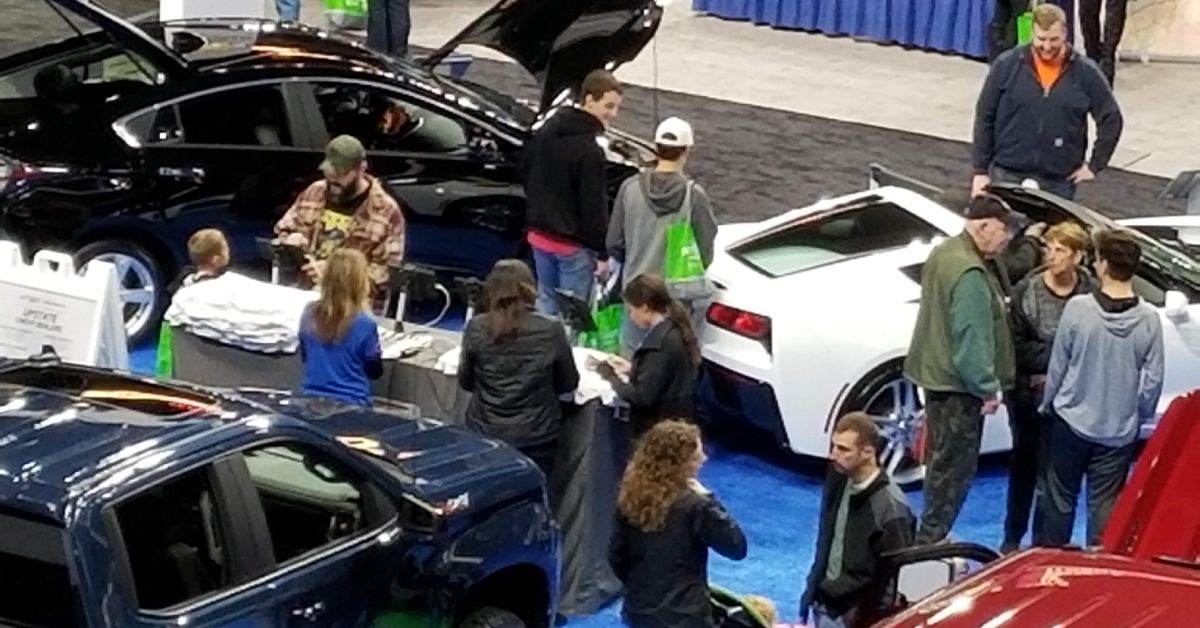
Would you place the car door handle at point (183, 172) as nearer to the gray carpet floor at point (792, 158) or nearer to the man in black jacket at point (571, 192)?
the man in black jacket at point (571, 192)

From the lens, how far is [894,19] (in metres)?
21.2

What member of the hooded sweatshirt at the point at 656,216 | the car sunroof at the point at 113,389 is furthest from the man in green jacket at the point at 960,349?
the car sunroof at the point at 113,389

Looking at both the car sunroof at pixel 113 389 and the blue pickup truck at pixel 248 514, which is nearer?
the blue pickup truck at pixel 248 514

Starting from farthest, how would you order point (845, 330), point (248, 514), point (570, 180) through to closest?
point (570, 180) < point (845, 330) < point (248, 514)

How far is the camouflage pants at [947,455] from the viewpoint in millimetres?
9070

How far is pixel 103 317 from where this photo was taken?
9.38m

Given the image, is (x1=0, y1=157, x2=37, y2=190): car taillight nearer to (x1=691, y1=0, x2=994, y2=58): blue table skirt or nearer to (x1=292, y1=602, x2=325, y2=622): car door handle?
(x1=292, y1=602, x2=325, y2=622): car door handle

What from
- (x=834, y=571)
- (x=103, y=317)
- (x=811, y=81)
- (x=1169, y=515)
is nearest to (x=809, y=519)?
(x=834, y=571)

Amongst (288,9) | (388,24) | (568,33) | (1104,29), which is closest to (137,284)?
(568,33)

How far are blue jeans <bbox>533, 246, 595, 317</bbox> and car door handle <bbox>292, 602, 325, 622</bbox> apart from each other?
13.4ft

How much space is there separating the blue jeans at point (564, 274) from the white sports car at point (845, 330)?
0.63 m

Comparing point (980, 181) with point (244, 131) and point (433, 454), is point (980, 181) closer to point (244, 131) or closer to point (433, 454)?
point (244, 131)

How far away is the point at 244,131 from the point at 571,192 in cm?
244

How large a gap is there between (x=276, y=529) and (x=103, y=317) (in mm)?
2938
